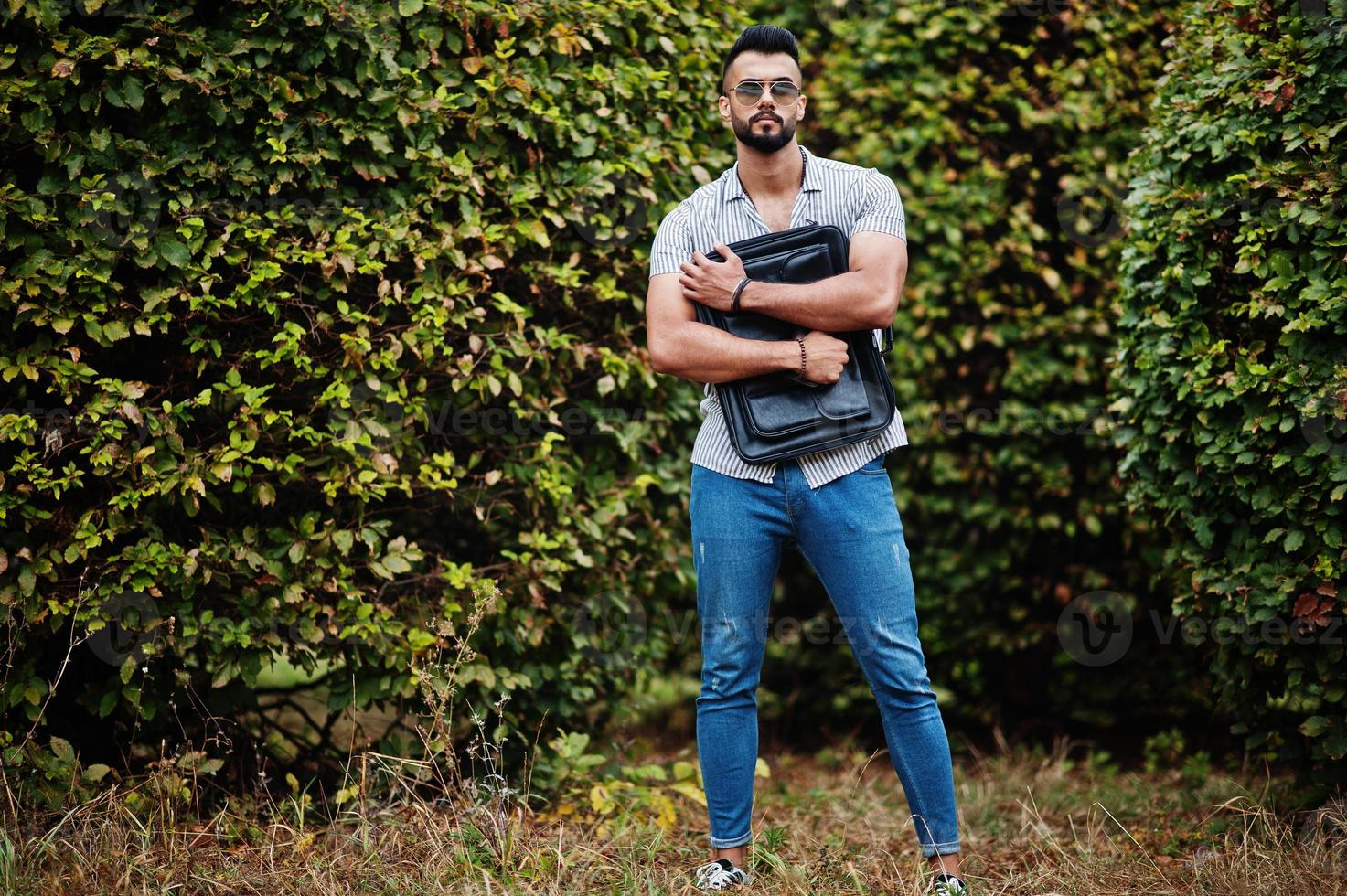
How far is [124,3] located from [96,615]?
5.60 ft

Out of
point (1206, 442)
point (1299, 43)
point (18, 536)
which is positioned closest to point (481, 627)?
point (18, 536)

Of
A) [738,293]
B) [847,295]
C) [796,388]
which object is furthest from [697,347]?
[847,295]

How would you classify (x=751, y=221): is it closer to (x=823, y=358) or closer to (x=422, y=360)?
(x=823, y=358)

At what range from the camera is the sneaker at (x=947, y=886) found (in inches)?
106

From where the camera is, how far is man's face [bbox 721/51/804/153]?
2.87m

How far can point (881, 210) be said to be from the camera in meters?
2.92

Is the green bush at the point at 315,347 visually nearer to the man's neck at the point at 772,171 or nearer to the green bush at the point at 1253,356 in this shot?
the man's neck at the point at 772,171

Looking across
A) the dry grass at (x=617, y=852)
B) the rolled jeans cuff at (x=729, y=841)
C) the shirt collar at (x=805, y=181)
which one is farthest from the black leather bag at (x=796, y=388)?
the dry grass at (x=617, y=852)

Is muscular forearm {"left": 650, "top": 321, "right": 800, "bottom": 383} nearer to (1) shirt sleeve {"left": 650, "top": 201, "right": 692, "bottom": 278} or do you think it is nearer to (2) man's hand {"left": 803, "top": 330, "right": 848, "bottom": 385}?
(2) man's hand {"left": 803, "top": 330, "right": 848, "bottom": 385}

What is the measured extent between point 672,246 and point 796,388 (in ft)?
1.75

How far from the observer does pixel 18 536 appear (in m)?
3.04

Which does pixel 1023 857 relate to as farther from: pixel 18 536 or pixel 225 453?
pixel 18 536

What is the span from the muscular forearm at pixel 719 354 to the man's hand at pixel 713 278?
72 mm

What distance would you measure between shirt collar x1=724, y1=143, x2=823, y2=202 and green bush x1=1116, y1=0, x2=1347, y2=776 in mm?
1209
